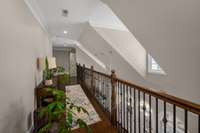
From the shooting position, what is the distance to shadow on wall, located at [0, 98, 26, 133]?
1817mm

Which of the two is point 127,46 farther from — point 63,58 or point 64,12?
point 63,58

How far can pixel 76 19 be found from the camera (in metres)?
4.86

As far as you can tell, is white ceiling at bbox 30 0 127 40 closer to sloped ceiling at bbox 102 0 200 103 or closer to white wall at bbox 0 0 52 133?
sloped ceiling at bbox 102 0 200 103

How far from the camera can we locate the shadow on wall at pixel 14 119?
1.82 m

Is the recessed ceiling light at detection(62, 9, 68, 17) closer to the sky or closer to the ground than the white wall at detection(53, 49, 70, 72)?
closer to the sky

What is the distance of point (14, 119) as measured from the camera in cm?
214

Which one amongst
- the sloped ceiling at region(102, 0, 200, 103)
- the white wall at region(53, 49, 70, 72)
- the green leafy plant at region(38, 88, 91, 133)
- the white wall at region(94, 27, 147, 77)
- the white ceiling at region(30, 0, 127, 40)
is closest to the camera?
the green leafy plant at region(38, 88, 91, 133)

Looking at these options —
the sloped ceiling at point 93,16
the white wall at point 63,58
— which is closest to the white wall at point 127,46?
the sloped ceiling at point 93,16

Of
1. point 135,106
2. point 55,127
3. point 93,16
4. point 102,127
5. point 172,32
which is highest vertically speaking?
point 93,16

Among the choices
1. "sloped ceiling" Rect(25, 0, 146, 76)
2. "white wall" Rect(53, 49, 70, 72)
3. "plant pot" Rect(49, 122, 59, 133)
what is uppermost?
"sloped ceiling" Rect(25, 0, 146, 76)

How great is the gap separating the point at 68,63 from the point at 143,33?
9.61 metres

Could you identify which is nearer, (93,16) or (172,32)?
(172,32)

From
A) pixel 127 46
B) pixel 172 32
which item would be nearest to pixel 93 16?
pixel 127 46

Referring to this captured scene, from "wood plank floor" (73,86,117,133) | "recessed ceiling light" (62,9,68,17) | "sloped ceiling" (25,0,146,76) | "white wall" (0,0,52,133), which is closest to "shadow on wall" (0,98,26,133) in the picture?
"white wall" (0,0,52,133)
